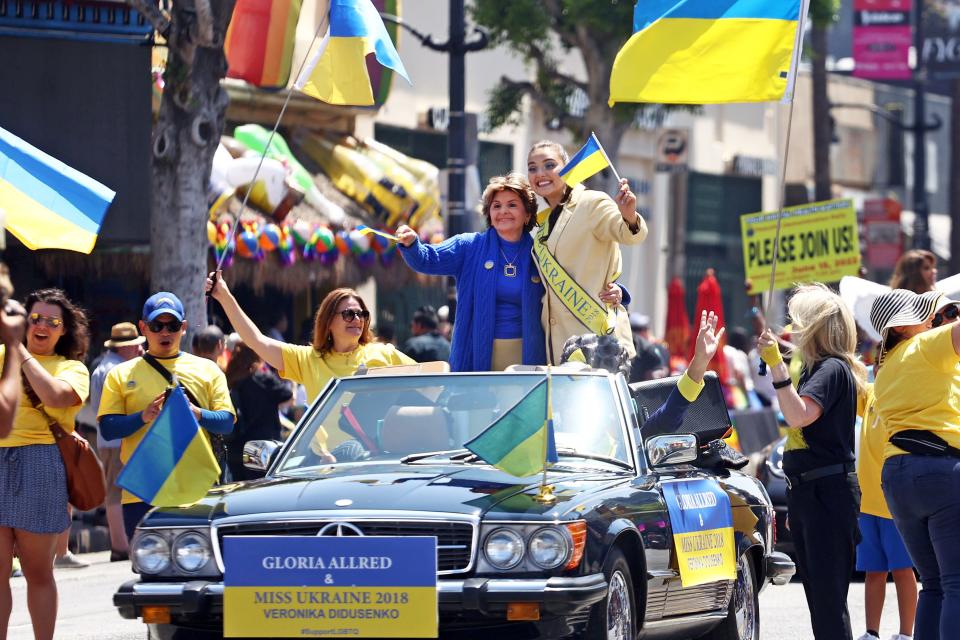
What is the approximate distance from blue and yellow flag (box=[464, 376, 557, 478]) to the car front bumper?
1.97 feet

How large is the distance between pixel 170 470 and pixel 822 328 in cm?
311

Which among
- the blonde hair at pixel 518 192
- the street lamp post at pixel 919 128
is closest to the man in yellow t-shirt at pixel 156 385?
the blonde hair at pixel 518 192

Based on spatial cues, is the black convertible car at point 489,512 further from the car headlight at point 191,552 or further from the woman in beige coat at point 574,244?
the woman in beige coat at point 574,244

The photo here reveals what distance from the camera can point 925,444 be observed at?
7.94 meters

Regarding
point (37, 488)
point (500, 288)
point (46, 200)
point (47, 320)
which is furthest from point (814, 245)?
point (37, 488)

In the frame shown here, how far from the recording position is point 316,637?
7023mm

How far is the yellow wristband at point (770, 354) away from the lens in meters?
8.09

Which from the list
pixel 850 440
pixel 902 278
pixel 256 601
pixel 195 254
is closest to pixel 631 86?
pixel 850 440

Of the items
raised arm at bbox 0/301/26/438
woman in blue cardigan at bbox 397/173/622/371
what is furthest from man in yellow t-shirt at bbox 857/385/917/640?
raised arm at bbox 0/301/26/438

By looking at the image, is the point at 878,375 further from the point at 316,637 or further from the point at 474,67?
the point at 474,67

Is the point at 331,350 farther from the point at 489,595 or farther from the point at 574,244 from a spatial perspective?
the point at 489,595

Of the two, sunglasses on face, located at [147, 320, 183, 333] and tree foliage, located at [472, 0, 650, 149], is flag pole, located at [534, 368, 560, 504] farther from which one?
tree foliage, located at [472, 0, 650, 149]

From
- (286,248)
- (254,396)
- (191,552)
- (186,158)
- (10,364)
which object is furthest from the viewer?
(286,248)

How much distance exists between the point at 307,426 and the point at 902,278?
4.99 m
